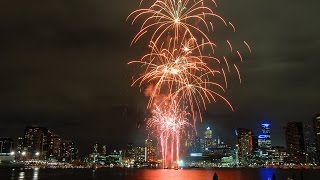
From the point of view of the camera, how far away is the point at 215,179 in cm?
4234
